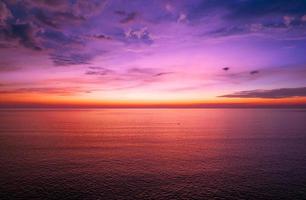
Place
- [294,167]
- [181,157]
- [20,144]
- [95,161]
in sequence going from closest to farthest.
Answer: [294,167], [95,161], [181,157], [20,144]

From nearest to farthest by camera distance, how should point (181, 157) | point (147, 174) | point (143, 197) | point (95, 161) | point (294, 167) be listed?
point (143, 197) < point (147, 174) < point (294, 167) < point (95, 161) < point (181, 157)

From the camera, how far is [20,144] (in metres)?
89.4

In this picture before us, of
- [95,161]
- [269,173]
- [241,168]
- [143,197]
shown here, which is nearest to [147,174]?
[143,197]

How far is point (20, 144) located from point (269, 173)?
8011 cm

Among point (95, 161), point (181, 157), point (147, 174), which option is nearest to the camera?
point (147, 174)

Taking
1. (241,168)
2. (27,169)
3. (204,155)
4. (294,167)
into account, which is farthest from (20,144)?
(294,167)

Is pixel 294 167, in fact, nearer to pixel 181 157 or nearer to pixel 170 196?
pixel 181 157

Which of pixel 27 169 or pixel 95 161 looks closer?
pixel 27 169

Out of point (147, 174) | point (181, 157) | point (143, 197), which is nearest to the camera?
point (143, 197)

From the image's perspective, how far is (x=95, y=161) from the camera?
222ft

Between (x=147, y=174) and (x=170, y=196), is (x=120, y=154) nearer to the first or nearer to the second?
(x=147, y=174)

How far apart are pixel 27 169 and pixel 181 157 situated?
40005 mm

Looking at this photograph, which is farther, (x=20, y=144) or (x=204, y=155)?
(x=20, y=144)

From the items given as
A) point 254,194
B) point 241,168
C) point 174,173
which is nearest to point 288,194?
point 254,194
